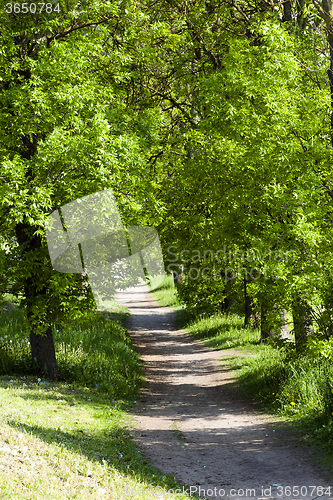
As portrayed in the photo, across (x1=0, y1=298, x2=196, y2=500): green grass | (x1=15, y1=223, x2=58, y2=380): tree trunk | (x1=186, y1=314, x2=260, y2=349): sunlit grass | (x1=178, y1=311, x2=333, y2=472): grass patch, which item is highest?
(x1=15, y1=223, x2=58, y2=380): tree trunk

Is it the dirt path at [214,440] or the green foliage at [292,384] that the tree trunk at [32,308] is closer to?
the dirt path at [214,440]

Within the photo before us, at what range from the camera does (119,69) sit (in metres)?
10.9

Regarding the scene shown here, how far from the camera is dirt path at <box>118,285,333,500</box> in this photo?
571cm

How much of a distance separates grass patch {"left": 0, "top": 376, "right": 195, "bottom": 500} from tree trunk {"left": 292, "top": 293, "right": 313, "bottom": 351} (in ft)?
11.1

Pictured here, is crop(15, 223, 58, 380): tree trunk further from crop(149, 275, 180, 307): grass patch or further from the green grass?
crop(149, 275, 180, 307): grass patch

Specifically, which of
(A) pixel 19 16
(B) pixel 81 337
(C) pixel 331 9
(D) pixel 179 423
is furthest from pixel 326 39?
(B) pixel 81 337

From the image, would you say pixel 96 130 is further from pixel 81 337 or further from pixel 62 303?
pixel 81 337

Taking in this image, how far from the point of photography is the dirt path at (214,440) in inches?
225

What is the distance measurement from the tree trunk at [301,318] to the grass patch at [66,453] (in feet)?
11.1

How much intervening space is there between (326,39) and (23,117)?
563cm

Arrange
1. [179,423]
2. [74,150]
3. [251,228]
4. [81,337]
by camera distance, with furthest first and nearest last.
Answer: [81,337]
[251,228]
[179,423]
[74,150]

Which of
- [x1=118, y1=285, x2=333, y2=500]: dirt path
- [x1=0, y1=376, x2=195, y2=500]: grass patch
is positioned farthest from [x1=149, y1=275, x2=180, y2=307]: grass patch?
[x1=0, y1=376, x2=195, y2=500]: grass patch

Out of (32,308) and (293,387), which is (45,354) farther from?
(293,387)

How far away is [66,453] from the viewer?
5566mm
